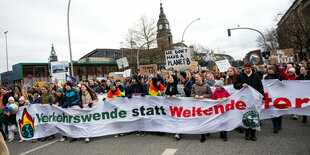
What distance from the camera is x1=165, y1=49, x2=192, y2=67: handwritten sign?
363 inches

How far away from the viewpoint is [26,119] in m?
6.76

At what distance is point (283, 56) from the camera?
41.8 feet

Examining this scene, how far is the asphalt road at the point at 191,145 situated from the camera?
4082 mm

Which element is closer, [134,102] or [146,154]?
[146,154]

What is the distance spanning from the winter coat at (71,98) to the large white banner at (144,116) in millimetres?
156

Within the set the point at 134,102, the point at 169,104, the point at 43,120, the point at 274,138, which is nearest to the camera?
the point at 274,138

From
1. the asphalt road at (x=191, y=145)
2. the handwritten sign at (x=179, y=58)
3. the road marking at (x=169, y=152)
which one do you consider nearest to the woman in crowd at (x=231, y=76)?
the asphalt road at (x=191, y=145)

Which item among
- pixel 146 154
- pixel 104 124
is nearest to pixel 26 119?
pixel 104 124

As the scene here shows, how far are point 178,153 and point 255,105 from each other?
6.93 feet

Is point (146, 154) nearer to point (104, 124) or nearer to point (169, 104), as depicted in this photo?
point (169, 104)

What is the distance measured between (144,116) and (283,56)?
10.9 metres

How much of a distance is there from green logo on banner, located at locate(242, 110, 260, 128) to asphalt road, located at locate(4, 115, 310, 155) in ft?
1.12

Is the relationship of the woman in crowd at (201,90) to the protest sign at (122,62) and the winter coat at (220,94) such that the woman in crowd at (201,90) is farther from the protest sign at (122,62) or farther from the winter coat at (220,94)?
the protest sign at (122,62)

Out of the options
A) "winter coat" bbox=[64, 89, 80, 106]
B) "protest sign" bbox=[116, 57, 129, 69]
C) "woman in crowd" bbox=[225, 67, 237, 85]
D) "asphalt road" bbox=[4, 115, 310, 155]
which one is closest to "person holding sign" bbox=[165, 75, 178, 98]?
"asphalt road" bbox=[4, 115, 310, 155]
